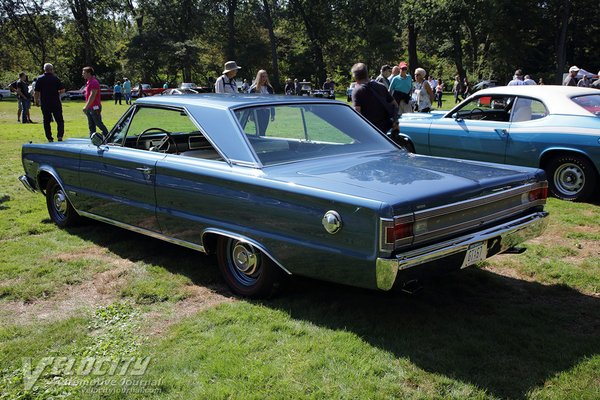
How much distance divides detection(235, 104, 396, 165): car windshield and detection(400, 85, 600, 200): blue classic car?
3.22 meters

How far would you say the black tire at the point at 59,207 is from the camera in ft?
19.2

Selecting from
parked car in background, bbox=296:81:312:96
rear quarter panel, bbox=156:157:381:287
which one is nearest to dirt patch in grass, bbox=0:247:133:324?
rear quarter panel, bbox=156:157:381:287

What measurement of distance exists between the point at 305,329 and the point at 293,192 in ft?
2.95

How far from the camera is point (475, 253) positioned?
3.46 metres

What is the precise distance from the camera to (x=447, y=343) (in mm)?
3334

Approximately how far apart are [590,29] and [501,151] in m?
45.4

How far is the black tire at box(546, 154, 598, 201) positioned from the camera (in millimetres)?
6750

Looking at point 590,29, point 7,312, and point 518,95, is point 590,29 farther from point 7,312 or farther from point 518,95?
point 7,312

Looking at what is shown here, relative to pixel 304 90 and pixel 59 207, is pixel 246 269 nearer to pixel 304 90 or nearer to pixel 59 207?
pixel 59 207

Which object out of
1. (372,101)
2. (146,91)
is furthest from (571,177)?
(146,91)

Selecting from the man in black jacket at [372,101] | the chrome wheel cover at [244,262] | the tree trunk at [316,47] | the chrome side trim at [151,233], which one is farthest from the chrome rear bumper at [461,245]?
the tree trunk at [316,47]

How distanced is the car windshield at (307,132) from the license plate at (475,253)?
137 cm

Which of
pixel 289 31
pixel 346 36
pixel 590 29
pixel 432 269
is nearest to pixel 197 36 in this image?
pixel 289 31

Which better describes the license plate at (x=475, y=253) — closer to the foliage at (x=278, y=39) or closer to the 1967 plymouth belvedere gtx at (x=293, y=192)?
the 1967 plymouth belvedere gtx at (x=293, y=192)
